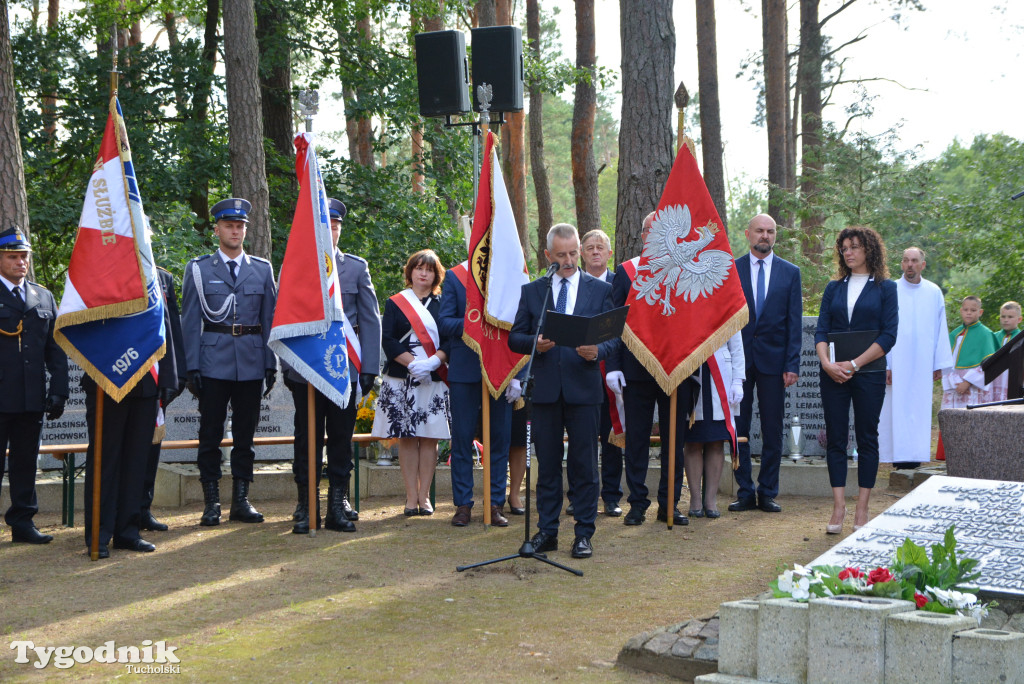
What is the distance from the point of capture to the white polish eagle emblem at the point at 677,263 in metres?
7.50

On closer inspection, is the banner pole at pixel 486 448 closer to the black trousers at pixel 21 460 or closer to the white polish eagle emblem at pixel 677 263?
the white polish eagle emblem at pixel 677 263

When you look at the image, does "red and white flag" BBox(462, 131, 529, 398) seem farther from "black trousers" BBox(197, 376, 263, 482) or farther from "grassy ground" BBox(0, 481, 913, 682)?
"black trousers" BBox(197, 376, 263, 482)

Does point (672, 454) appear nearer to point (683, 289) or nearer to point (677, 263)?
point (683, 289)

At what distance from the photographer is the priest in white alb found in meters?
8.09

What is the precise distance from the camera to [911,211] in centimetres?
2044

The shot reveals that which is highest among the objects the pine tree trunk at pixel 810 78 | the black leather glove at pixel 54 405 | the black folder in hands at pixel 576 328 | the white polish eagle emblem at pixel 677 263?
the pine tree trunk at pixel 810 78

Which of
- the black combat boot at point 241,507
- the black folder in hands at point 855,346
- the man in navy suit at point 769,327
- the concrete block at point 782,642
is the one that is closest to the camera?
the concrete block at point 782,642

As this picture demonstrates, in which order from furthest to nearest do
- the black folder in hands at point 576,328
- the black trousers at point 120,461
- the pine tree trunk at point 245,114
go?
the pine tree trunk at point 245,114 → the black trousers at point 120,461 → the black folder in hands at point 576,328

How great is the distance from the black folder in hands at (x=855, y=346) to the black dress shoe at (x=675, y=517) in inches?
63.2

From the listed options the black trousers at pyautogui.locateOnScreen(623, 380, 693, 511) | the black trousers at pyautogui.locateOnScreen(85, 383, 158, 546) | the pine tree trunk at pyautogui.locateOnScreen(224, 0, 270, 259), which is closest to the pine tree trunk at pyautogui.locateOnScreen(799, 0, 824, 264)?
the pine tree trunk at pyautogui.locateOnScreen(224, 0, 270, 259)

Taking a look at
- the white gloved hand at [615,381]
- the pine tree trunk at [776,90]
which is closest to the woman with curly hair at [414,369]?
the white gloved hand at [615,381]

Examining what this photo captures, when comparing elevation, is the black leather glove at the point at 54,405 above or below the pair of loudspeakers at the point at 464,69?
below

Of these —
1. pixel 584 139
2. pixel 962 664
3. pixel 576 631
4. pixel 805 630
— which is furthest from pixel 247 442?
pixel 584 139

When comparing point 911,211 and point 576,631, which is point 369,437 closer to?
point 576,631
